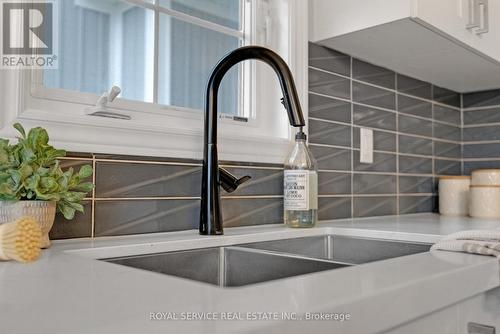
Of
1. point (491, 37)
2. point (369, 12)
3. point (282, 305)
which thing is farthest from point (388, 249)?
point (491, 37)

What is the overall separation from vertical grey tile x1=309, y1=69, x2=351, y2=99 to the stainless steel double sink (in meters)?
0.52

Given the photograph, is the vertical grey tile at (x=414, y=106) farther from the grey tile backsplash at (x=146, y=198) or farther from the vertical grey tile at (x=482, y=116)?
the grey tile backsplash at (x=146, y=198)

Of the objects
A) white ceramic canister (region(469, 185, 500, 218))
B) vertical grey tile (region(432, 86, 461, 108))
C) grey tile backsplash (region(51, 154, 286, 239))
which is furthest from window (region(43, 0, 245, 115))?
vertical grey tile (region(432, 86, 461, 108))

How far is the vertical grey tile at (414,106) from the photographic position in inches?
78.0

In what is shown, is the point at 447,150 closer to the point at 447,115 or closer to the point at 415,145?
the point at 447,115

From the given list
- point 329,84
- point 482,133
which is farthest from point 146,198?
point 482,133

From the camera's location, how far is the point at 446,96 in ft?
7.40

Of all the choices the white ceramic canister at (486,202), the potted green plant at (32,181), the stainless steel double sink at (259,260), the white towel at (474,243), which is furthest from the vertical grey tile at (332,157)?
the potted green plant at (32,181)

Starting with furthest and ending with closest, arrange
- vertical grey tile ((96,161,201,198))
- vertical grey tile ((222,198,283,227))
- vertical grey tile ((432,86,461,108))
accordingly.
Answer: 1. vertical grey tile ((432,86,461,108))
2. vertical grey tile ((222,198,283,227))
3. vertical grey tile ((96,161,201,198))

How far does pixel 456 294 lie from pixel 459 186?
1438mm

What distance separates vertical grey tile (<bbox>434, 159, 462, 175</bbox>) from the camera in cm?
219

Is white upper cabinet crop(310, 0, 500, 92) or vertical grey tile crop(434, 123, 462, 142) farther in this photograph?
vertical grey tile crop(434, 123, 462, 142)
